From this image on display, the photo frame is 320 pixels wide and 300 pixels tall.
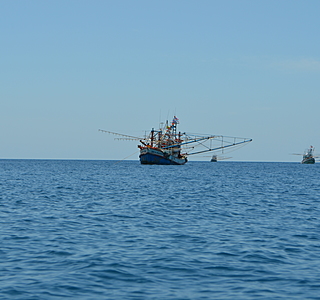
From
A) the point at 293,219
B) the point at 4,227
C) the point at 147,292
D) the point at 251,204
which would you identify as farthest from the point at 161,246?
the point at 251,204

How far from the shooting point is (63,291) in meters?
11.9

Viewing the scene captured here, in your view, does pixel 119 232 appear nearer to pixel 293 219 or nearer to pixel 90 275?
pixel 90 275

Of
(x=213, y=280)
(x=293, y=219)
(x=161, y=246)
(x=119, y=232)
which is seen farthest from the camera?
(x=293, y=219)

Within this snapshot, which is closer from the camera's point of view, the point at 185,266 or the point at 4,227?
the point at 185,266

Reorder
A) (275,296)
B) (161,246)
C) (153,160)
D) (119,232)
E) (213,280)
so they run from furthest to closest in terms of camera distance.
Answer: (153,160)
(119,232)
(161,246)
(213,280)
(275,296)

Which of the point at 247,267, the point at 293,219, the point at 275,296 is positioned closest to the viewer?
the point at 275,296

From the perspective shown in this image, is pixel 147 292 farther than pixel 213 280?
No

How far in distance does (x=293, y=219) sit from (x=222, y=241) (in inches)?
351

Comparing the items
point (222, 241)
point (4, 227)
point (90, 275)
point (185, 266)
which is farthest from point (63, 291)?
point (4, 227)

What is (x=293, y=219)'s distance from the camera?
25812 millimetres

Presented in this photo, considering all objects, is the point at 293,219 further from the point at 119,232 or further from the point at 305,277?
the point at 305,277

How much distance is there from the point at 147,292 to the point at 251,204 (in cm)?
2357

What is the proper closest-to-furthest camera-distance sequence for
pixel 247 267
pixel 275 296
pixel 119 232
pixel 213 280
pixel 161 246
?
pixel 275 296
pixel 213 280
pixel 247 267
pixel 161 246
pixel 119 232

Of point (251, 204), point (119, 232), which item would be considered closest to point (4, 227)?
point (119, 232)
